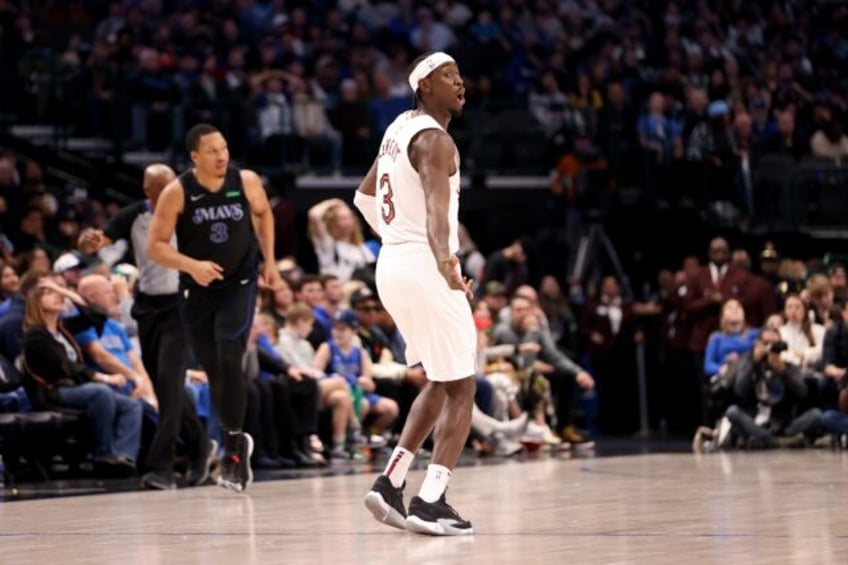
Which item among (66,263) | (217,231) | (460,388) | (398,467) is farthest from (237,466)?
(66,263)

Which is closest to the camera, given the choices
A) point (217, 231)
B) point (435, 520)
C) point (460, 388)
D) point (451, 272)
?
point (451, 272)

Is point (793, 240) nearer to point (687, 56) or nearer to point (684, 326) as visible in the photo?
point (684, 326)

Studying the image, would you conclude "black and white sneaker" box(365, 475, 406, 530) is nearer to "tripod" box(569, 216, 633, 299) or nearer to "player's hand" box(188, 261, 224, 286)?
"player's hand" box(188, 261, 224, 286)

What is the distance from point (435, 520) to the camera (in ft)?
26.5

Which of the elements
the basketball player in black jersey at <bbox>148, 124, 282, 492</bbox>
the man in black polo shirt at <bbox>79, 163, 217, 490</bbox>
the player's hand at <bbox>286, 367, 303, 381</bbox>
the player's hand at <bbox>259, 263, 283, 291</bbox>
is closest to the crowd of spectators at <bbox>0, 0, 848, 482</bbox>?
the player's hand at <bbox>286, 367, 303, 381</bbox>

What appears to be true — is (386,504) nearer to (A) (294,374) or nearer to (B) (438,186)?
(B) (438,186)

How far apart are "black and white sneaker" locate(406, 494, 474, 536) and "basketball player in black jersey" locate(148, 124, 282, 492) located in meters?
2.69

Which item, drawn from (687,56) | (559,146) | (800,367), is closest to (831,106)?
(687,56)

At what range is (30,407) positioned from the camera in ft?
41.4

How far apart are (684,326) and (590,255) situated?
2.30 m

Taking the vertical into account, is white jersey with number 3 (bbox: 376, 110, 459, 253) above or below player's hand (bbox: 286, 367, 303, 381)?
above

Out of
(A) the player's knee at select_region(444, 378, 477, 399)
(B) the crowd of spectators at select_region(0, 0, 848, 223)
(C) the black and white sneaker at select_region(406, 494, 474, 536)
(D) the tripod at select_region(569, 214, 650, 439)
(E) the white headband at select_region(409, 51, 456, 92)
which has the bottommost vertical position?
(C) the black and white sneaker at select_region(406, 494, 474, 536)

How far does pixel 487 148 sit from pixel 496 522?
1284cm

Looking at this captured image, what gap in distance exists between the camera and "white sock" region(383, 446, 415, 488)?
8.33 meters
